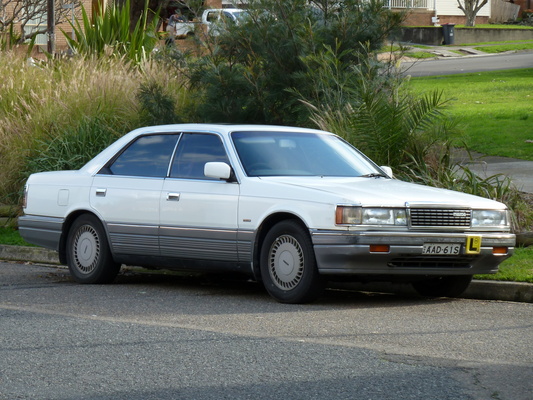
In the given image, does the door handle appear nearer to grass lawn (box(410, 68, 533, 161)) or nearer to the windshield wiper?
the windshield wiper

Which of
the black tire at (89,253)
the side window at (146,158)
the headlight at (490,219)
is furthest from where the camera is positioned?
the black tire at (89,253)

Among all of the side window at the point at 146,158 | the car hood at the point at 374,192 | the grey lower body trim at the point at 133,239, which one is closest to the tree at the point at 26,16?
the side window at the point at 146,158

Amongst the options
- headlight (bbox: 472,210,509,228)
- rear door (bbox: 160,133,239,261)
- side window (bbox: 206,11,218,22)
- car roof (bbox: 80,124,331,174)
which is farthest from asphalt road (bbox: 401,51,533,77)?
headlight (bbox: 472,210,509,228)

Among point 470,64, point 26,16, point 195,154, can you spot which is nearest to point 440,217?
point 195,154

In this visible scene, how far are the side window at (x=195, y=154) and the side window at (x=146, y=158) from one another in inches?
4.6

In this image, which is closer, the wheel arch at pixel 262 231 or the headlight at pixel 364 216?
the headlight at pixel 364 216

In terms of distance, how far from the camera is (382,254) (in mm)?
8594

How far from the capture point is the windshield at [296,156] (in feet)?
31.6

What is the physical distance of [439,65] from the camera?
122 ft

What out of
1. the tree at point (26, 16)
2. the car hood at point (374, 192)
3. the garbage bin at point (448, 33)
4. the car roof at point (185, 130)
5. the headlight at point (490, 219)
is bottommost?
the headlight at point (490, 219)

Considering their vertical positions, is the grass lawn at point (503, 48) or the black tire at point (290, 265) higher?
the grass lawn at point (503, 48)

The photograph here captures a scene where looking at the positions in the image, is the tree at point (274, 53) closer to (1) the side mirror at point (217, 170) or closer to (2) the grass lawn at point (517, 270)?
(2) the grass lawn at point (517, 270)

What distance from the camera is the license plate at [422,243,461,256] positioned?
8711mm

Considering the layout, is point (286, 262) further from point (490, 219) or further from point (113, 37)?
point (113, 37)
